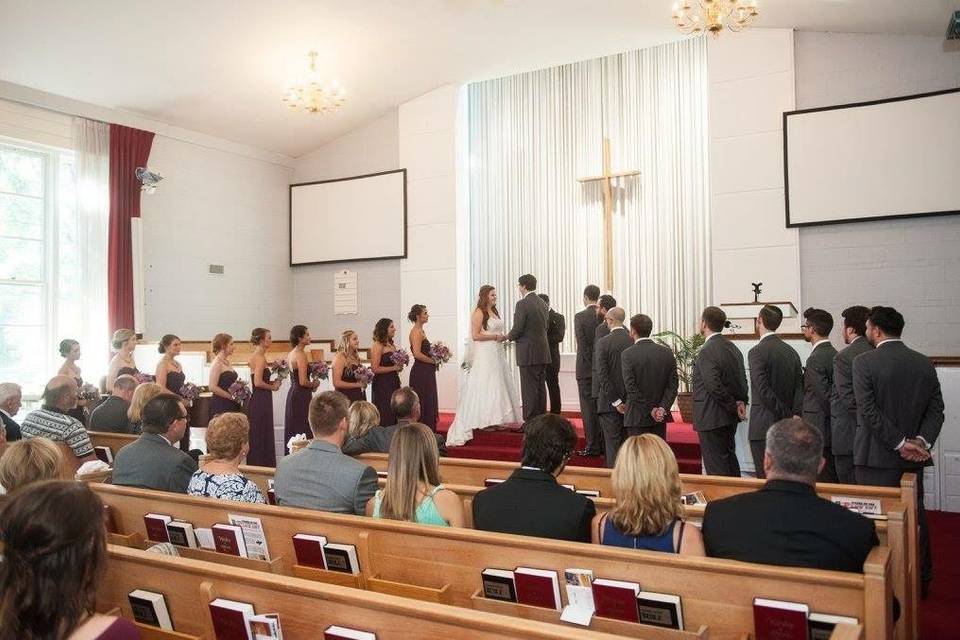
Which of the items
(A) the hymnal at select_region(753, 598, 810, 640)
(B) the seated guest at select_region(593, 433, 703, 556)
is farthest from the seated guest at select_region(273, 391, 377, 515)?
(A) the hymnal at select_region(753, 598, 810, 640)

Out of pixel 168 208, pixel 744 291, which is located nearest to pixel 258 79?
pixel 168 208

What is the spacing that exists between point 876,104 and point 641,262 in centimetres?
314

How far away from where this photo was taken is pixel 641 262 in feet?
30.7

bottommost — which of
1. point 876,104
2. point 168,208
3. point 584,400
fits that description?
point 584,400

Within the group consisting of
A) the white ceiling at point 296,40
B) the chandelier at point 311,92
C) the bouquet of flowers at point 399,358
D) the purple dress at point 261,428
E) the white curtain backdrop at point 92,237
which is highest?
the white ceiling at point 296,40

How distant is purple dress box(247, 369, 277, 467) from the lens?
7.03 m

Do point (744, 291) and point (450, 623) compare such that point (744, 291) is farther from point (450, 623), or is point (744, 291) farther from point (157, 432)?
point (450, 623)

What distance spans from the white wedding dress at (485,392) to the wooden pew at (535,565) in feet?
14.5

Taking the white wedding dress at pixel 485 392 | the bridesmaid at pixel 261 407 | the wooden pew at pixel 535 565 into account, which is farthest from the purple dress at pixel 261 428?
the wooden pew at pixel 535 565

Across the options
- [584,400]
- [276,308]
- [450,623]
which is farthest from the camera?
[276,308]

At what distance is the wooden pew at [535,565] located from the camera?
5.84 ft

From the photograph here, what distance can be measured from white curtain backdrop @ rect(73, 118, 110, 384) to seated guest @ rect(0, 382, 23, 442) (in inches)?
145

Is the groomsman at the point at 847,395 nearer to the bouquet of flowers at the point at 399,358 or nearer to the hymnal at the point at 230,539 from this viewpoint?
the hymnal at the point at 230,539

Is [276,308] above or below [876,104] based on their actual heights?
below
